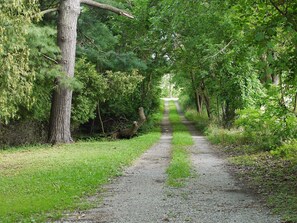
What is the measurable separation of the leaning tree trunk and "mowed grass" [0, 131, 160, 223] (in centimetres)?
433

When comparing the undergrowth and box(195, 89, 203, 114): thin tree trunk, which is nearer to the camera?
the undergrowth

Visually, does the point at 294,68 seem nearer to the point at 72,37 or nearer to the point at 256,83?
the point at 72,37

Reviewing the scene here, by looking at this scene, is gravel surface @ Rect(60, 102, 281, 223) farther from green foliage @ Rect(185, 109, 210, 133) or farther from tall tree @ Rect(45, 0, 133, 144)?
green foliage @ Rect(185, 109, 210, 133)

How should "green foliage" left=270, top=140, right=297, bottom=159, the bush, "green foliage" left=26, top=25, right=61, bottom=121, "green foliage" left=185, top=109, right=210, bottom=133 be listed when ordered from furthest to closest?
"green foliage" left=185, top=109, right=210, bottom=133
"green foliage" left=26, top=25, right=61, bottom=121
the bush
"green foliage" left=270, top=140, right=297, bottom=159

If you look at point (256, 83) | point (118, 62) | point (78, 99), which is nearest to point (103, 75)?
point (118, 62)

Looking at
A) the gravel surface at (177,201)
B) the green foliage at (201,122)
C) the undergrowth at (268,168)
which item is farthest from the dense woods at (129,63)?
the gravel surface at (177,201)

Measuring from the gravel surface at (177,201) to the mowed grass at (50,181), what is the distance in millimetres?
510

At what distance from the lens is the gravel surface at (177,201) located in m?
6.25

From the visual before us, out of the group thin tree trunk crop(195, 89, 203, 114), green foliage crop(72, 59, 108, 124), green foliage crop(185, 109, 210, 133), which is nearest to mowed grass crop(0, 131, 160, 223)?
green foliage crop(72, 59, 108, 124)

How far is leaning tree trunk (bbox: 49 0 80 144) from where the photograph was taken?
1888 centimetres

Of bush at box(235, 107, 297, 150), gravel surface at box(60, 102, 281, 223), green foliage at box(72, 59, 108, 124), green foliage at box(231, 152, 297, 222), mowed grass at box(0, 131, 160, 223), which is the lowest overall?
green foliage at box(231, 152, 297, 222)

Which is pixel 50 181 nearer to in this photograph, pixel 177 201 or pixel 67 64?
pixel 177 201

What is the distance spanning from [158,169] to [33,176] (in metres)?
3.46

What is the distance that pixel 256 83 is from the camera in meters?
22.9
